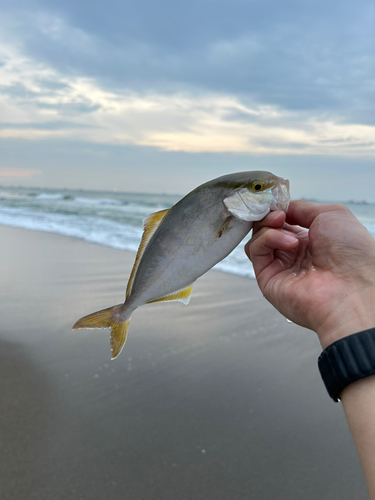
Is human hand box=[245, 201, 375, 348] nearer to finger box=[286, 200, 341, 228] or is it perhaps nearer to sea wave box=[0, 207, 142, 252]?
finger box=[286, 200, 341, 228]

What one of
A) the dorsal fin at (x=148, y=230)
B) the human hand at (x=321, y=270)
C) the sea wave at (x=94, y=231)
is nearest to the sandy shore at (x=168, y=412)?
the human hand at (x=321, y=270)

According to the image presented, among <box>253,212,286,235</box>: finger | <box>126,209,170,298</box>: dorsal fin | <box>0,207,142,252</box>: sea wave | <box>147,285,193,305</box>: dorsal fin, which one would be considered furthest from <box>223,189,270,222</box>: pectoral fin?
<box>0,207,142,252</box>: sea wave

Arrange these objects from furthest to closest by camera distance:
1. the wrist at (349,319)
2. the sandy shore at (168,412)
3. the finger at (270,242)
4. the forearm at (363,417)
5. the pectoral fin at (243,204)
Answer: the sandy shore at (168,412) < the finger at (270,242) < the pectoral fin at (243,204) < the wrist at (349,319) < the forearm at (363,417)

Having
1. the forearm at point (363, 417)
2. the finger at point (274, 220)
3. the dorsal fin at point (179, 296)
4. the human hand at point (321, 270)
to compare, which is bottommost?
the forearm at point (363, 417)

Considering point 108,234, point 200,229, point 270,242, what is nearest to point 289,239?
point 270,242

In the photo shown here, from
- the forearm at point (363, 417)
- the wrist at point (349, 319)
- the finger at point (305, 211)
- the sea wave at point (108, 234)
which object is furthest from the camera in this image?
the sea wave at point (108, 234)

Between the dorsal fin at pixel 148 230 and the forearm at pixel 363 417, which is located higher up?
the dorsal fin at pixel 148 230

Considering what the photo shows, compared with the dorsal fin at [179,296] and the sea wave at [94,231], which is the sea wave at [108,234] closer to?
the sea wave at [94,231]

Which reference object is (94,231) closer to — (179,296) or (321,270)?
(179,296)

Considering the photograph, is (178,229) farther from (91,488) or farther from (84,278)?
(84,278)
